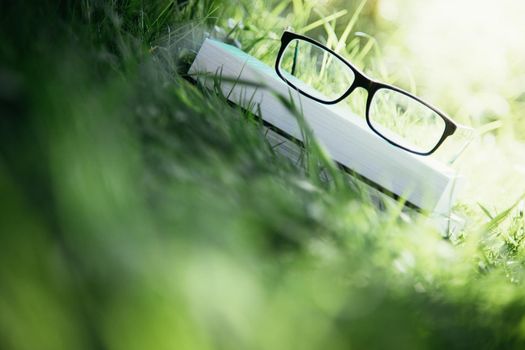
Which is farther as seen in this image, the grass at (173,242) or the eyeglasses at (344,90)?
the eyeglasses at (344,90)

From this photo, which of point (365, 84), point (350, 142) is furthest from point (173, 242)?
point (365, 84)

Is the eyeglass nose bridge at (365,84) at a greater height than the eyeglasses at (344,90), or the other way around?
the eyeglass nose bridge at (365,84)

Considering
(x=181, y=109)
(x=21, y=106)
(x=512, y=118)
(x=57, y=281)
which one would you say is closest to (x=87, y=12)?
(x=181, y=109)

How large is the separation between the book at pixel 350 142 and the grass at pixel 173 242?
303mm

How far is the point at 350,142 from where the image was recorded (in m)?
0.79

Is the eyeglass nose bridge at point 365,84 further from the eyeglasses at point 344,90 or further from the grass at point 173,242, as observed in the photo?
the grass at point 173,242

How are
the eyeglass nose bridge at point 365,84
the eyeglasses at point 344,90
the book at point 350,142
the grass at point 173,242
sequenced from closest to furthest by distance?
the grass at point 173,242 → the book at point 350,142 → the eyeglass nose bridge at point 365,84 → the eyeglasses at point 344,90

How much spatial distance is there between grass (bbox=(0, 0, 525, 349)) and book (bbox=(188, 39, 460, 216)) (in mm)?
303

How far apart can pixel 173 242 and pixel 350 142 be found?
593 mm

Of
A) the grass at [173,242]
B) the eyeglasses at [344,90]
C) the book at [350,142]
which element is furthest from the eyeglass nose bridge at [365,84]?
the grass at [173,242]

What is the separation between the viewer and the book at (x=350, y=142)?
73 cm

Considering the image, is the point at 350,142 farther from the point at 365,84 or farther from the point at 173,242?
the point at 173,242

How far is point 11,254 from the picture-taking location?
→ 20cm

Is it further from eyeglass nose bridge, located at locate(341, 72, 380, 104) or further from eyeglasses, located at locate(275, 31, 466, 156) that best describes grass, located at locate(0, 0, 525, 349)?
eyeglasses, located at locate(275, 31, 466, 156)
